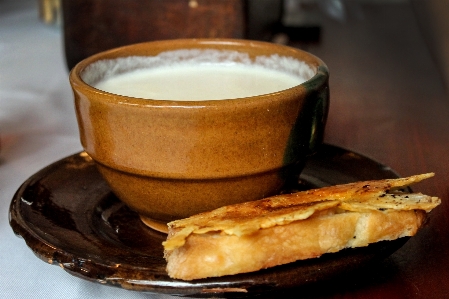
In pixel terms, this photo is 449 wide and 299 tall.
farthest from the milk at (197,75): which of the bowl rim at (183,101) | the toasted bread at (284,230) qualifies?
the toasted bread at (284,230)

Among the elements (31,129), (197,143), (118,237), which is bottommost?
(31,129)

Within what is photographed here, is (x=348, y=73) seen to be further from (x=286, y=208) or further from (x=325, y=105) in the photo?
(x=286, y=208)

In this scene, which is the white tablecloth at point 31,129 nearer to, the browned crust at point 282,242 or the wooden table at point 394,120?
the browned crust at point 282,242

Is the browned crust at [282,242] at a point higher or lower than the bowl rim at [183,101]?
lower

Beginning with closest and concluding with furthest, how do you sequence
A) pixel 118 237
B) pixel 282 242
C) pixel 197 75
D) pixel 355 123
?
pixel 282 242
pixel 118 237
pixel 197 75
pixel 355 123

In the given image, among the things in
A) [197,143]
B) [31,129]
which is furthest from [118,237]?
[31,129]

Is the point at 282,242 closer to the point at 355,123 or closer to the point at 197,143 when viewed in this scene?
the point at 197,143

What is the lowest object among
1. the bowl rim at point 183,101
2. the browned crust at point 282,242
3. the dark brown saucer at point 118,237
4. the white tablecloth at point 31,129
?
the white tablecloth at point 31,129

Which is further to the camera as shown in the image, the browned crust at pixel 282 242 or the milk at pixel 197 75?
the milk at pixel 197 75
